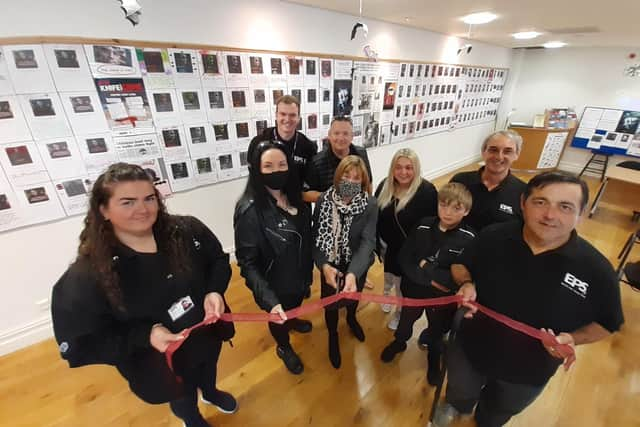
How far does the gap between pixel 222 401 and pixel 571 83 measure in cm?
890

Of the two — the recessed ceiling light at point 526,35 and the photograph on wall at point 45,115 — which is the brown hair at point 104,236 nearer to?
the photograph on wall at point 45,115

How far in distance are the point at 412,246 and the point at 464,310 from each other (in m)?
0.48

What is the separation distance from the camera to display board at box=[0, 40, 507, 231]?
178 centimetres

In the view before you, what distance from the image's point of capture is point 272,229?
1.50m

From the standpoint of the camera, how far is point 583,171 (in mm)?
6086

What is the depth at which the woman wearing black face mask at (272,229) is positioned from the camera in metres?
1.44

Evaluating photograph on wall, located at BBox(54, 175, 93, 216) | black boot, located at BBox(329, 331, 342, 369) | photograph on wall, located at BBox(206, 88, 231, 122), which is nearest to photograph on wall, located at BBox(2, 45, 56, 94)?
photograph on wall, located at BBox(54, 175, 93, 216)

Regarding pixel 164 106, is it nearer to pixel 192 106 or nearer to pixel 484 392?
pixel 192 106

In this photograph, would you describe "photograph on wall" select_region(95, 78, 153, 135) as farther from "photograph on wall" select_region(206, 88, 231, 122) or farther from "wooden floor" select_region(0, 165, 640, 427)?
"wooden floor" select_region(0, 165, 640, 427)

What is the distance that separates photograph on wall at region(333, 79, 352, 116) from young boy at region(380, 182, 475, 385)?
2271 millimetres

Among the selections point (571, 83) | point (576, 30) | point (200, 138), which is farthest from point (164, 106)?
point (571, 83)

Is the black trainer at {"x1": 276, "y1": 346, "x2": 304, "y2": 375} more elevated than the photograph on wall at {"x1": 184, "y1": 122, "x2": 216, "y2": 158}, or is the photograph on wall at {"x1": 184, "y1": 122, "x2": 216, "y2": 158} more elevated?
the photograph on wall at {"x1": 184, "y1": 122, "x2": 216, "y2": 158}

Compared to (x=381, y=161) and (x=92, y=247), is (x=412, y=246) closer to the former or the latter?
(x=92, y=247)

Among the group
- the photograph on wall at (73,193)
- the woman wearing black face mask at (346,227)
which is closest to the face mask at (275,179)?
the woman wearing black face mask at (346,227)
